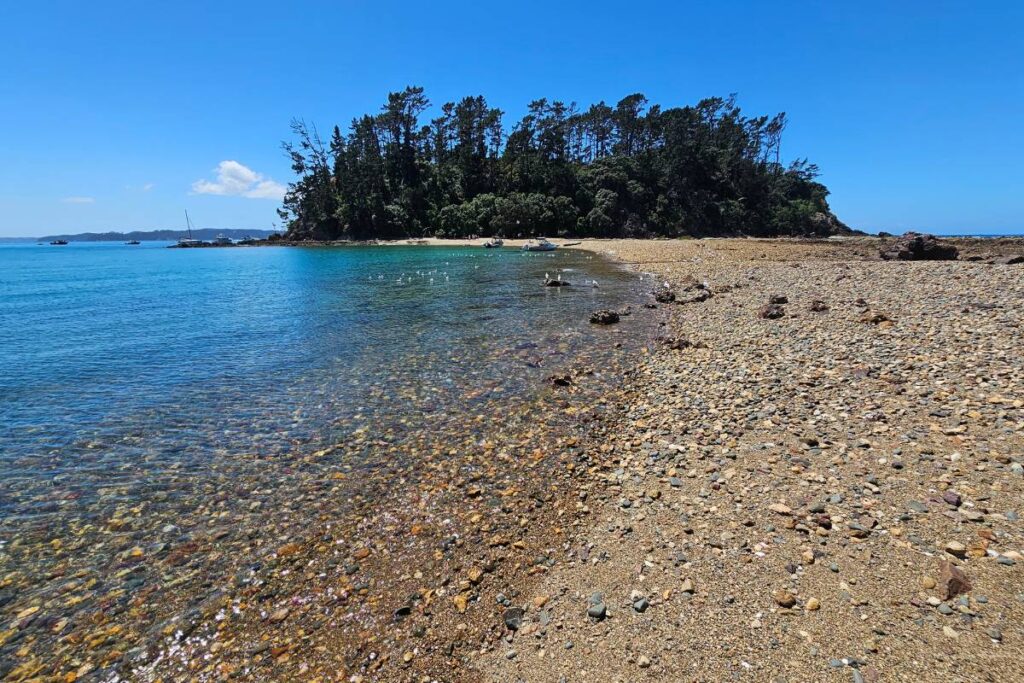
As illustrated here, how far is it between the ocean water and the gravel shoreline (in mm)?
4019

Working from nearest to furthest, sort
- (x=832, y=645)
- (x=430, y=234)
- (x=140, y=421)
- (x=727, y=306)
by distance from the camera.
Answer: (x=832, y=645)
(x=140, y=421)
(x=727, y=306)
(x=430, y=234)

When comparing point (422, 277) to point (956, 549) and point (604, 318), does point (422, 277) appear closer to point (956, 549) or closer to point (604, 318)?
point (604, 318)

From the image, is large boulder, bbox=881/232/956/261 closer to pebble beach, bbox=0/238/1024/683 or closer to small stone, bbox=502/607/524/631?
pebble beach, bbox=0/238/1024/683

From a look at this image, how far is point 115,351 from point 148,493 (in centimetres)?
1379

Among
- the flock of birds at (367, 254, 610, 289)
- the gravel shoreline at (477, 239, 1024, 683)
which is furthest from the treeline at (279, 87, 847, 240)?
Result: the gravel shoreline at (477, 239, 1024, 683)

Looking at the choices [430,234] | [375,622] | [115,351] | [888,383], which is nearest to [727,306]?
[888,383]

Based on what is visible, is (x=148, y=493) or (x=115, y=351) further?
(x=115, y=351)

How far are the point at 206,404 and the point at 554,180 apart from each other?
10369 cm

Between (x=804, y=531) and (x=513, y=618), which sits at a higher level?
(x=804, y=531)

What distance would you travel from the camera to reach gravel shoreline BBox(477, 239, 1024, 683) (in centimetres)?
394

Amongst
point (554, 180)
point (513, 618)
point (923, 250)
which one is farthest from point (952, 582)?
point (554, 180)

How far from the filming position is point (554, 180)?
4136 inches

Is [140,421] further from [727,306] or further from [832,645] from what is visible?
[727,306]

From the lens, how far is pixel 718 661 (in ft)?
12.8
